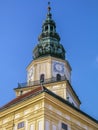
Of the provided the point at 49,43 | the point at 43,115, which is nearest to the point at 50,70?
the point at 49,43

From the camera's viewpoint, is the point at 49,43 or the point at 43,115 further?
the point at 49,43

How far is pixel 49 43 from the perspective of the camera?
53906 millimetres

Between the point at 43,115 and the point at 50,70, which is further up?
the point at 50,70

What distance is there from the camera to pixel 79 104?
50688mm

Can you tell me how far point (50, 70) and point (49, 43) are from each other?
6.24 metres

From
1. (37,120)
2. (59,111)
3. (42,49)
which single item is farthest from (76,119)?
(42,49)

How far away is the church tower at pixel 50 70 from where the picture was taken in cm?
4694

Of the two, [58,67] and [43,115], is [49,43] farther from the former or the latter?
[43,115]

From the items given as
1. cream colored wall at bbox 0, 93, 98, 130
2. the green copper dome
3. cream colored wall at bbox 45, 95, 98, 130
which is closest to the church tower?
the green copper dome

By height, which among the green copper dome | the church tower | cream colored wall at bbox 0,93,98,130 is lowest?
cream colored wall at bbox 0,93,98,130

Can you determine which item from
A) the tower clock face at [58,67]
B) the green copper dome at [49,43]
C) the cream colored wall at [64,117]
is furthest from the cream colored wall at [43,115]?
the green copper dome at [49,43]

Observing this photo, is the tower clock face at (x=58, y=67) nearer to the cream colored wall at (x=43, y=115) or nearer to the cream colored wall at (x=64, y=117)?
the cream colored wall at (x=64, y=117)

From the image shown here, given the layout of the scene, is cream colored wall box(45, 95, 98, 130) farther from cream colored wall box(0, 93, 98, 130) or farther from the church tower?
the church tower

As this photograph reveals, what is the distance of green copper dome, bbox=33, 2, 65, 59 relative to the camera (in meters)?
52.2
